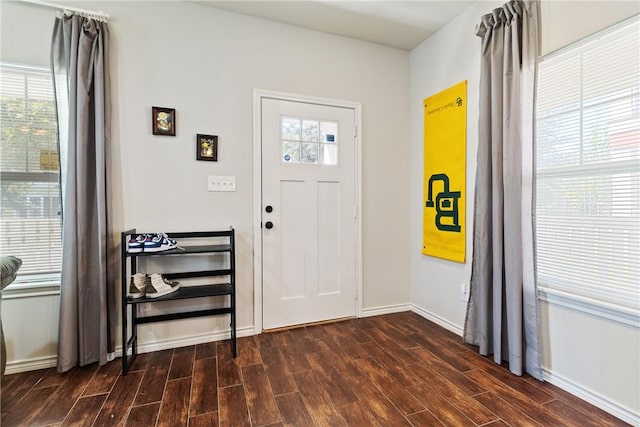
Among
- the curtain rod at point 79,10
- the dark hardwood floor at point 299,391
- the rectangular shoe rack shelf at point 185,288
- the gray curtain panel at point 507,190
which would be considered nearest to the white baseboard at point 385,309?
the dark hardwood floor at point 299,391

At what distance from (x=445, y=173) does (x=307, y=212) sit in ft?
4.10

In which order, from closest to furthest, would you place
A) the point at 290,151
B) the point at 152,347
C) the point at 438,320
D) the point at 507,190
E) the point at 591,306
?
the point at 591,306 < the point at 507,190 < the point at 152,347 < the point at 290,151 < the point at 438,320

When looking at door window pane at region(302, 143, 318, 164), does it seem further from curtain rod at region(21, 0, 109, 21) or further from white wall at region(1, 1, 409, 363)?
curtain rod at region(21, 0, 109, 21)

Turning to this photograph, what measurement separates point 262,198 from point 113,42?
152cm

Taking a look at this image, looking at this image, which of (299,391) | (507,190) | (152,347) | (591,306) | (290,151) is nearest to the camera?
(591,306)

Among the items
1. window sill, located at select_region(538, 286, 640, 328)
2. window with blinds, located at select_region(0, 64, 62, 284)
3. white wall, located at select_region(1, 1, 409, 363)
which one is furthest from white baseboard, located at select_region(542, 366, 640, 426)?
window with blinds, located at select_region(0, 64, 62, 284)

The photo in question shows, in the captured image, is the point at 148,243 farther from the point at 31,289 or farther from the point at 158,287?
the point at 31,289

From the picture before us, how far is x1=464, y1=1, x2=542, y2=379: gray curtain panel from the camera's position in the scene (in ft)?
6.21

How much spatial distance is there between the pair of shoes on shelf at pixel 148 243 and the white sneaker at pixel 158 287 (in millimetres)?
211

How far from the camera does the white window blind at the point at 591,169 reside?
153cm

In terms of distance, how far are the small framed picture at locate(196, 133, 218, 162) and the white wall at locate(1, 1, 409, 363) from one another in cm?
4

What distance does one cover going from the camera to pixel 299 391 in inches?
70.5

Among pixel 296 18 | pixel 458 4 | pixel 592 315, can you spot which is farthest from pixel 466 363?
pixel 296 18

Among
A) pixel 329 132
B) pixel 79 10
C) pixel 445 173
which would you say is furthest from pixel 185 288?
pixel 445 173
